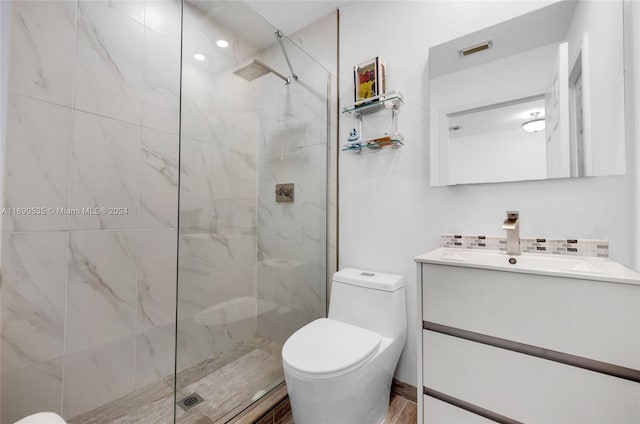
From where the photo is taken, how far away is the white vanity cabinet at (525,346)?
82 centimetres

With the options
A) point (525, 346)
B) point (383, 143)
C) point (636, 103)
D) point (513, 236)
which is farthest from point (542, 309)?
point (383, 143)

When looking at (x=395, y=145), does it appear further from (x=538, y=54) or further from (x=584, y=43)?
(x=584, y=43)

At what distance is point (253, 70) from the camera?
1.43 meters

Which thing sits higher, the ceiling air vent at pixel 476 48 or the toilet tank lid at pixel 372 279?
the ceiling air vent at pixel 476 48

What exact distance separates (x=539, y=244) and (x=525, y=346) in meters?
0.51

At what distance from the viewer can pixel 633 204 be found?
1.04 m

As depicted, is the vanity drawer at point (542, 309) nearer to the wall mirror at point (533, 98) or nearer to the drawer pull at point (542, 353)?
the drawer pull at point (542, 353)

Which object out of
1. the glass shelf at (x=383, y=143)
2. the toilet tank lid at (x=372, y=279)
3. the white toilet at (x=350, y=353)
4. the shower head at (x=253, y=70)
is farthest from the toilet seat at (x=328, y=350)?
the shower head at (x=253, y=70)

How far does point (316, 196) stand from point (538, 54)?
1.33 m

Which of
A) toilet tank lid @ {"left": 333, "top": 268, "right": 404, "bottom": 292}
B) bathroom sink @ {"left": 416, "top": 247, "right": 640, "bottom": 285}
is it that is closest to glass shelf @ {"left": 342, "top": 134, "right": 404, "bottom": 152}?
bathroom sink @ {"left": 416, "top": 247, "right": 640, "bottom": 285}

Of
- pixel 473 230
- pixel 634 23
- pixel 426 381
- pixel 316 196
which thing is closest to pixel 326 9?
pixel 316 196

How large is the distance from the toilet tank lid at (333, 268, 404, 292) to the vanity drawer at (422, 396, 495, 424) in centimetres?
50

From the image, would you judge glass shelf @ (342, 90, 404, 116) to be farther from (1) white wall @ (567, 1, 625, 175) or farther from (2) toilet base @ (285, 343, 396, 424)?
(2) toilet base @ (285, 343, 396, 424)

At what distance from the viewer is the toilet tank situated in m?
1.42
